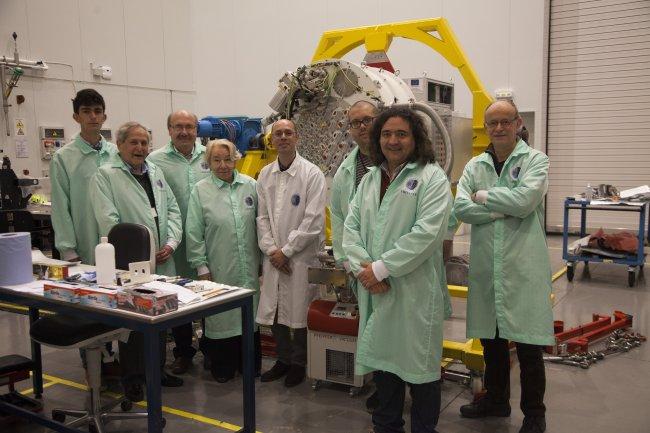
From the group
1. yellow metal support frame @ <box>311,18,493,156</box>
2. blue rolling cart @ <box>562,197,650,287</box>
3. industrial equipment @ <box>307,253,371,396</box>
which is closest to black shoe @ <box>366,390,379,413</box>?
A: industrial equipment @ <box>307,253,371,396</box>

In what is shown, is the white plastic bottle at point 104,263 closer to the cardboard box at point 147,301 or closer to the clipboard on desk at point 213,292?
the cardboard box at point 147,301

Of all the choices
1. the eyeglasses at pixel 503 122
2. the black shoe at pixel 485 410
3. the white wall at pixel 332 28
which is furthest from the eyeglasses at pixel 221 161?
the white wall at pixel 332 28

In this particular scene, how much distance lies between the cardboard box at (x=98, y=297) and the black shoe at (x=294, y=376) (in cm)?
140

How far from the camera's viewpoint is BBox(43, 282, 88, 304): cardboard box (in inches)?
98.3

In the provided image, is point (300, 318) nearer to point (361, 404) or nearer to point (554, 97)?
point (361, 404)

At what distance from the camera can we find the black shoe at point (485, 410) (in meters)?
3.01

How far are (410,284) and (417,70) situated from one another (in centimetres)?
767

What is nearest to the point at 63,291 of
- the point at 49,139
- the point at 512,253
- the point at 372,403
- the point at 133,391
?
the point at 133,391

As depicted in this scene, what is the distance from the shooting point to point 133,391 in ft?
10.9

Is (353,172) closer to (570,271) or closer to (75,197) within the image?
(75,197)

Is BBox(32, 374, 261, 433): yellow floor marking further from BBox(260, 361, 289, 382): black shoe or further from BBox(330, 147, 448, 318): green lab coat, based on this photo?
BBox(330, 147, 448, 318): green lab coat

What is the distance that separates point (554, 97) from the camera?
8719 mm

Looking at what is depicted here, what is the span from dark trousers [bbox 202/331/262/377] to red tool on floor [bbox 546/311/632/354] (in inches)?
79.0

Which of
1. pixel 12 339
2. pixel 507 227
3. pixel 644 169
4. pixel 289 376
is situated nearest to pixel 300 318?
pixel 289 376
